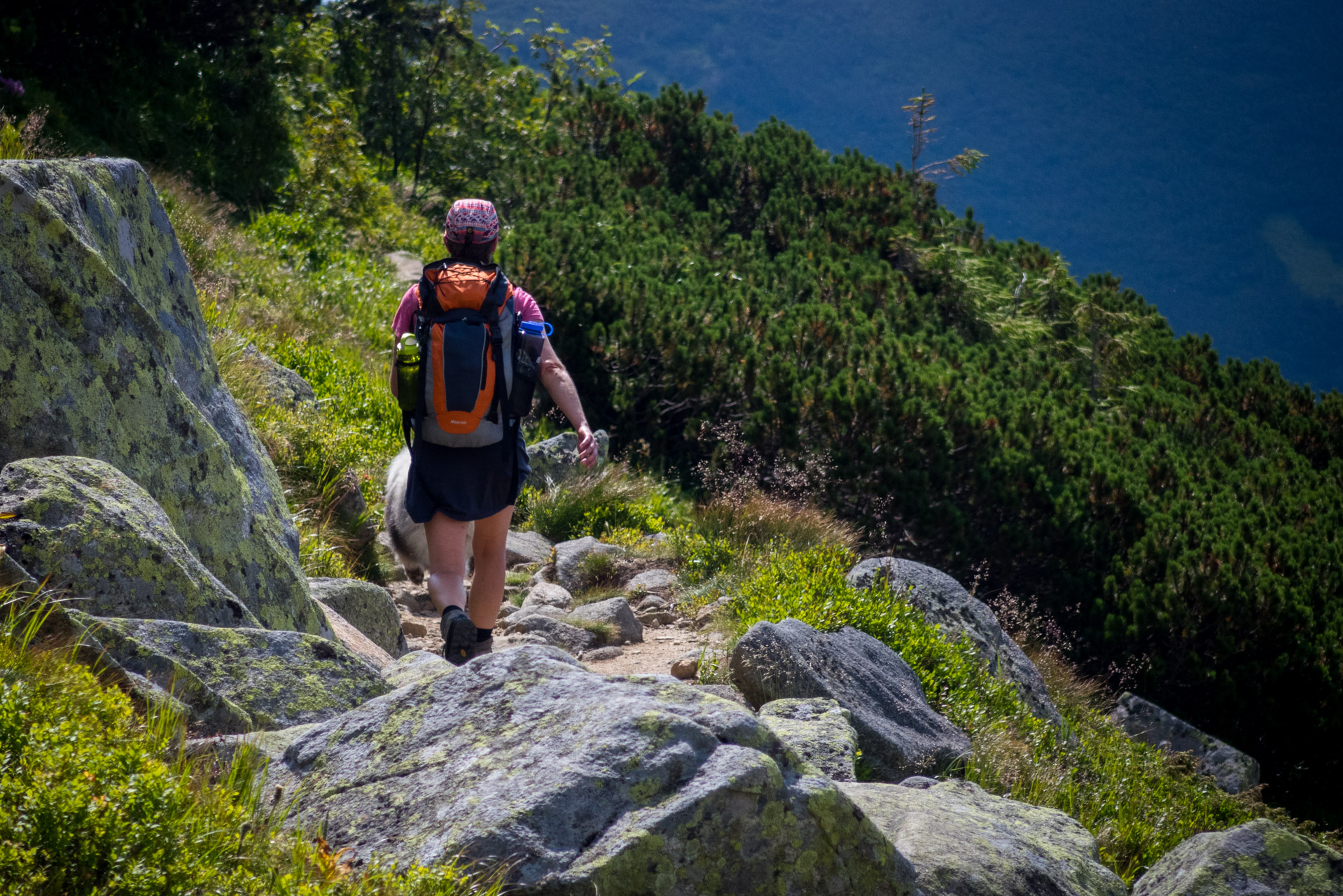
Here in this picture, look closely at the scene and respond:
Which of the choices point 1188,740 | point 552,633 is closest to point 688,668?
point 552,633

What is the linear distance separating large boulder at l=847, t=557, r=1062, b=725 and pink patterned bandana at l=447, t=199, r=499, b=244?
3695 millimetres

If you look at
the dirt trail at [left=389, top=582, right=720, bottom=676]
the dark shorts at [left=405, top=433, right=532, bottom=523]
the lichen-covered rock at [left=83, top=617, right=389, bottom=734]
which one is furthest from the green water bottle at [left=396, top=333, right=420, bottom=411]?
the dirt trail at [left=389, top=582, right=720, bottom=676]

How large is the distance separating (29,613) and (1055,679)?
315 inches

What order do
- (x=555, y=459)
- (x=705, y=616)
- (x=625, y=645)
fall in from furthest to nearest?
(x=555, y=459) < (x=705, y=616) < (x=625, y=645)

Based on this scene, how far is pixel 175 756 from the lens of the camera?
228 cm

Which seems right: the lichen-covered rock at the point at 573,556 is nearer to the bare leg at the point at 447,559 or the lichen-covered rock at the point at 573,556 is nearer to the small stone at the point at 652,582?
the small stone at the point at 652,582

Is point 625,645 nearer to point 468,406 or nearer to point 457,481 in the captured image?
point 457,481

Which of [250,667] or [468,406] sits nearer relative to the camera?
[250,667]

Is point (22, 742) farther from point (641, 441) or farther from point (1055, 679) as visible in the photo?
point (641, 441)

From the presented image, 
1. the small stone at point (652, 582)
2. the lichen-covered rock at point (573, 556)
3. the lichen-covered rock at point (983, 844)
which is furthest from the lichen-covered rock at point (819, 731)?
the lichen-covered rock at point (573, 556)

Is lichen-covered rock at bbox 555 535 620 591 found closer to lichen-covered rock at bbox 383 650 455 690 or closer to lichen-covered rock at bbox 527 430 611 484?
lichen-covered rock at bbox 527 430 611 484

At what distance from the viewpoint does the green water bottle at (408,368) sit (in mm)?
4027

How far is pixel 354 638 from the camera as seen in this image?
15.0 ft

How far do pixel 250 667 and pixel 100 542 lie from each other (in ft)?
1.84
